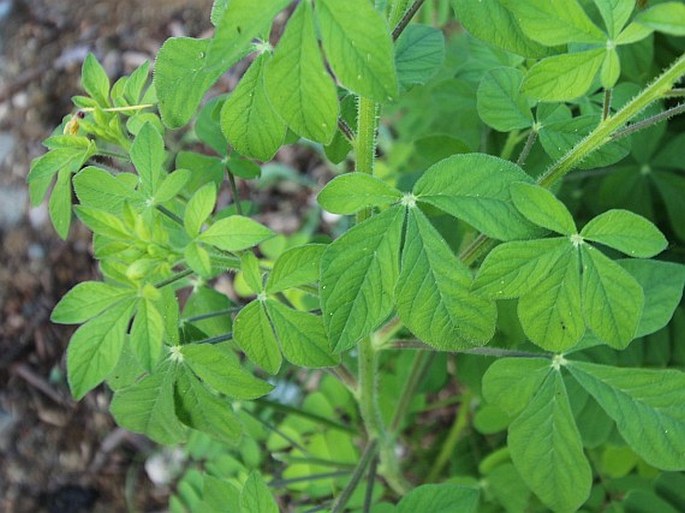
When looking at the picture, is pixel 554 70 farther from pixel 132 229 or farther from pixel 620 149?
pixel 132 229

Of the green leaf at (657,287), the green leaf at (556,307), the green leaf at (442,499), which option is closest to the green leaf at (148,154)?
the green leaf at (556,307)

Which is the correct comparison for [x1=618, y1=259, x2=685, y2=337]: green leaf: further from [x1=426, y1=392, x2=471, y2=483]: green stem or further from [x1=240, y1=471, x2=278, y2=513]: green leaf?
[x1=426, y1=392, x2=471, y2=483]: green stem

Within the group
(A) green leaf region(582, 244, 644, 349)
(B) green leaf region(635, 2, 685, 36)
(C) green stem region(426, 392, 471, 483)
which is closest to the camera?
(B) green leaf region(635, 2, 685, 36)

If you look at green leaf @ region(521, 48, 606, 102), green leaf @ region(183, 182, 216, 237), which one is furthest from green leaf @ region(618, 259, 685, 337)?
green leaf @ region(183, 182, 216, 237)

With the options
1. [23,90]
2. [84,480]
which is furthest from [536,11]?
[23,90]

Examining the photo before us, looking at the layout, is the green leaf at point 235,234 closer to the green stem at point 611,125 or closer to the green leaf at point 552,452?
the green stem at point 611,125

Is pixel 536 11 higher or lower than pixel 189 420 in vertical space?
higher
